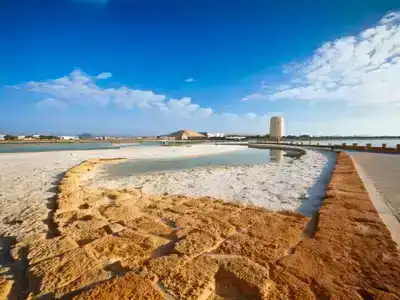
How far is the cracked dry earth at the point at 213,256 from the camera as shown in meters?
2.06

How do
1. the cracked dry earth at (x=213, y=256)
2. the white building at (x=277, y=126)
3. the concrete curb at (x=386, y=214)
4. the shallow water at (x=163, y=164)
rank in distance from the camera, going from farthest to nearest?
the white building at (x=277, y=126)
the shallow water at (x=163, y=164)
the concrete curb at (x=386, y=214)
the cracked dry earth at (x=213, y=256)

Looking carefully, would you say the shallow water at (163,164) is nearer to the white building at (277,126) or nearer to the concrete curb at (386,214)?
the concrete curb at (386,214)

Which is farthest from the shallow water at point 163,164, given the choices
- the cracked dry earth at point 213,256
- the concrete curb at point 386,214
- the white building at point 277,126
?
the white building at point 277,126

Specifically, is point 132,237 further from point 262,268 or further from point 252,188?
point 252,188

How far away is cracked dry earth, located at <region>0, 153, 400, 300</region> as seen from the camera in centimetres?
206

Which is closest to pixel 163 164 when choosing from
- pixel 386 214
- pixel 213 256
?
pixel 386 214

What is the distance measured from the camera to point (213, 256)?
2701 millimetres

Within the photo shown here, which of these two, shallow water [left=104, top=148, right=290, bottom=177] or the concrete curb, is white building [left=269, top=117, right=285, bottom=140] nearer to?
shallow water [left=104, top=148, right=290, bottom=177]

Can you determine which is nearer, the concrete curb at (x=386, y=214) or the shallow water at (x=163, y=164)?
the concrete curb at (x=386, y=214)

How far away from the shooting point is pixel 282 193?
245 inches

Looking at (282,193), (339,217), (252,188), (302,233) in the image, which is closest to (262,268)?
(302,233)

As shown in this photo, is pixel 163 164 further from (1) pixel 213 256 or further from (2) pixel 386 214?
(1) pixel 213 256

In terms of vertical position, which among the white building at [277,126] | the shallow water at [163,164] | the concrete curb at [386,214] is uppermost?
the white building at [277,126]

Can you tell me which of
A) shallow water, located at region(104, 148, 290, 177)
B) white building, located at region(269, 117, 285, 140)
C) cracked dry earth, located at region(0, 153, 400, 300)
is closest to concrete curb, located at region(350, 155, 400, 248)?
cracked dry earth, located at region(0, 153, 400, 300)
